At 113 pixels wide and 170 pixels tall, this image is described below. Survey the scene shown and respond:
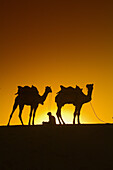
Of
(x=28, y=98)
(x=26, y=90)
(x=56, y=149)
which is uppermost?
(x=26, y=90)

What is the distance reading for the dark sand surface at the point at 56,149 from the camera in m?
8.94

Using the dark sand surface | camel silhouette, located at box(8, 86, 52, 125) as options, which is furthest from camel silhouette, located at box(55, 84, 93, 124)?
the dark sand surface

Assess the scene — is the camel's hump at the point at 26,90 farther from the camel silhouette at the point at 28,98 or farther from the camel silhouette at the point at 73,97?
the camel silhouette at the point at 73,97

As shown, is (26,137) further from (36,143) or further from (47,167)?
(47,167)

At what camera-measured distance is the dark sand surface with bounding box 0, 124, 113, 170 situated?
29.3 ft

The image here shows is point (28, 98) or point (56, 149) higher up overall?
point (28, 98)

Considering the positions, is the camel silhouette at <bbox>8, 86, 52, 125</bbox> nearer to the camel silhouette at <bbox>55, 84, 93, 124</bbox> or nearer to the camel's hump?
the camel's hump

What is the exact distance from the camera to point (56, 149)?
32.8 ft

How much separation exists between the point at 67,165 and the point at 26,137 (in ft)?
7.98

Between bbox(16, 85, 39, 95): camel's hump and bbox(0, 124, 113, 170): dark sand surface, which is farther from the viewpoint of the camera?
bbox(16, 85, 39, 95): camel's hump

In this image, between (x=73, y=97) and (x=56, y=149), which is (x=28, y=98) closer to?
(x=73, y=97)

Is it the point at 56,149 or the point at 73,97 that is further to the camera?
the point at 73,97

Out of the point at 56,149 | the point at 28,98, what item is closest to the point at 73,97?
the point at 28,98

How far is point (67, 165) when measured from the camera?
29.2 ft
